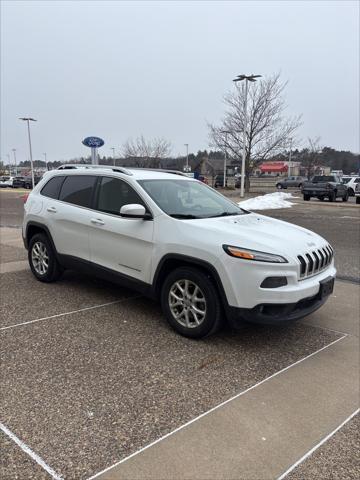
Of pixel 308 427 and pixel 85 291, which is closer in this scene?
pixel 308 427

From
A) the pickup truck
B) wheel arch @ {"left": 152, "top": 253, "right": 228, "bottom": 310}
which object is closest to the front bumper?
wheel arch @ {"left": 152, "top": 253, "right": 228, "bottom": 310}

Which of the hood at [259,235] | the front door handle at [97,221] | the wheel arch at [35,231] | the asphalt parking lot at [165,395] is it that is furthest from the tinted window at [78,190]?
the hood at [259,235]

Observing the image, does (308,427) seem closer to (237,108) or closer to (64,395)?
(64,395)

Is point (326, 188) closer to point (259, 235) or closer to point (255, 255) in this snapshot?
point (259, 235)

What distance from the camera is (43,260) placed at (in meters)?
5.98

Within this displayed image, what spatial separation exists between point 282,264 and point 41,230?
143 inches

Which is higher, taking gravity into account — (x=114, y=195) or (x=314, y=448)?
(x=114, y=195)

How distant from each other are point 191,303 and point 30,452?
1933 mm

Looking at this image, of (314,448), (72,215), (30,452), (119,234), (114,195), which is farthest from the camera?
(72,215)

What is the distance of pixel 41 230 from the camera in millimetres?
6012

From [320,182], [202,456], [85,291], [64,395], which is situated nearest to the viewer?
[202,456]

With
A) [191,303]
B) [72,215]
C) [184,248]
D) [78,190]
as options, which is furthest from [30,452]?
[78,190]

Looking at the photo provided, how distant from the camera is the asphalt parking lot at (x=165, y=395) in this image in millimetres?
2512

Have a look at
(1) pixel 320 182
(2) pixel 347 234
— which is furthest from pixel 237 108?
(2) pixel 347 234
